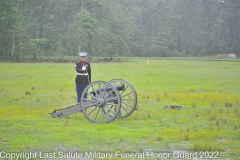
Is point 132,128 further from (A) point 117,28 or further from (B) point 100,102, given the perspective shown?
(A) point 117,28

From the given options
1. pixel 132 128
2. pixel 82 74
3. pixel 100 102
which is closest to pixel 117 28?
pixel 82 74

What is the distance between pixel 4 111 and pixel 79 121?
3201 millimetres

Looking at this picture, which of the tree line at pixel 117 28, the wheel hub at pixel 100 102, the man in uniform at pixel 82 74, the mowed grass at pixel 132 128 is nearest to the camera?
the mowed grass at pixel 132 128

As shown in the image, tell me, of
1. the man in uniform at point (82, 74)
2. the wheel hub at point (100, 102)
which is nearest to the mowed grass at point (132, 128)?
the wheel hub at point (100, 102)

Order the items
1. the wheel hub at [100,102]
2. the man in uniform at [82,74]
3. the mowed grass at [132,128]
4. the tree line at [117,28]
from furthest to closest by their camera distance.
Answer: the tree line at [117,28] < the man in uniform at [82,74] < the wheel hub at [100,102] < the mowed grass at [132,128]

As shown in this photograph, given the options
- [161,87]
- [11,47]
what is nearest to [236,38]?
[11,47]

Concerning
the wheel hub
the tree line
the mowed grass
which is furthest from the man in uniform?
the tree line

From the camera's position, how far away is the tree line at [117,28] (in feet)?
238

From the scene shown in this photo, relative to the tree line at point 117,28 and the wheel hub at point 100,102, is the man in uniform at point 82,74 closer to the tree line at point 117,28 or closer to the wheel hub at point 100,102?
the wheel hub at point 100,102

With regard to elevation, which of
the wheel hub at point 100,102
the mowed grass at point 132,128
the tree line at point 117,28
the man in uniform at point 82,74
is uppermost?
the tree line at point 117,28

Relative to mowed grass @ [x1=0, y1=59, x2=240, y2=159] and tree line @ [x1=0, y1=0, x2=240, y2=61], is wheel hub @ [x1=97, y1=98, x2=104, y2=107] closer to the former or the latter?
mowed grass @ [x1=0, y1=59, x2=240, y2=159]

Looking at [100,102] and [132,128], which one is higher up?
[100,102]

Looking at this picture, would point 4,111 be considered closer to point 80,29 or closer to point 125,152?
point 125,152

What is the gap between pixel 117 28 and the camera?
286ft
